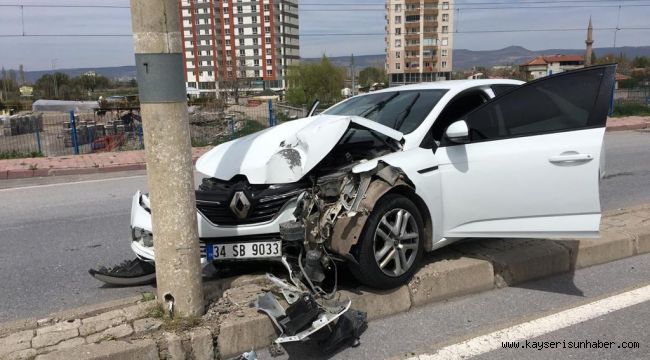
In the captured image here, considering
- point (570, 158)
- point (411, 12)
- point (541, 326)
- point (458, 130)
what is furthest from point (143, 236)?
point (411, 12)

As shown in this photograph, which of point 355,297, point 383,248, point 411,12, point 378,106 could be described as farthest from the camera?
point 411,12

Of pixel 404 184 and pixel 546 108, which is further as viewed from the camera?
pixel 546 108

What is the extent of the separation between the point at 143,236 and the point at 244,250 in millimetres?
912

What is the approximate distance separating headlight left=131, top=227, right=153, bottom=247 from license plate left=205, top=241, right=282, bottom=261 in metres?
0.57

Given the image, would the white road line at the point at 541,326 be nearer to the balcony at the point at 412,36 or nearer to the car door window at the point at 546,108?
the car door window at the point at 546,108

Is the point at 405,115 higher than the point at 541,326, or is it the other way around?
the point at 405,115

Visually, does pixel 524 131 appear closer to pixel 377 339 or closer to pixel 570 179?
pixel 570 179

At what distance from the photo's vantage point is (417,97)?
4961mm

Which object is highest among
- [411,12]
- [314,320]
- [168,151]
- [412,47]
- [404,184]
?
[411,12]

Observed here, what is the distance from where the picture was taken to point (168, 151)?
3.19 meters

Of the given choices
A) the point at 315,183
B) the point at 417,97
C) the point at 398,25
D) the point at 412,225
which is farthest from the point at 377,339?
the point at 398,25

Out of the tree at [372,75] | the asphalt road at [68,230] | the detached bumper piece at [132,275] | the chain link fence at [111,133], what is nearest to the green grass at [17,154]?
the chain link fence at [111,133]

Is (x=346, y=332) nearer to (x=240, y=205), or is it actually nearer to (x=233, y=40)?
(x=240, y=205)

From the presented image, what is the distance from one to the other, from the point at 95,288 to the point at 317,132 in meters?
2.43
